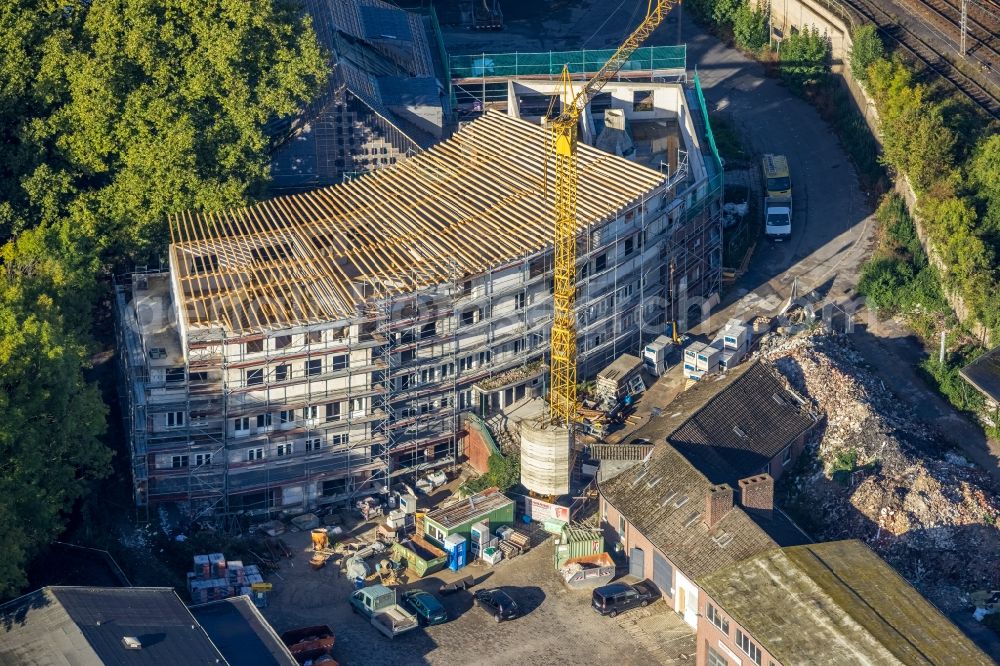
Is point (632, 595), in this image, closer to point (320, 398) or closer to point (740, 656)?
point (740, 656)

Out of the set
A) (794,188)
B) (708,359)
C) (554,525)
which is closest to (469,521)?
(554,525)

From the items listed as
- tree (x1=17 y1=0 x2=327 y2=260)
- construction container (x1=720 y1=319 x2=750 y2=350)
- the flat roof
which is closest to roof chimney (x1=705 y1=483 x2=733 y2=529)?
the flat roof

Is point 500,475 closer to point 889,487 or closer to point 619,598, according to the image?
point 619,598

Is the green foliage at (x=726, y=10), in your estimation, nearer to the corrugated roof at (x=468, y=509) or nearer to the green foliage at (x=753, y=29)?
the green foliage at (x=753, y=29)

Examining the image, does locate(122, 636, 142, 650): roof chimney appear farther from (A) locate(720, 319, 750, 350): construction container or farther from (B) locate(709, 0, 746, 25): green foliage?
(B) locate(709, 0, 746, 25): green foliage

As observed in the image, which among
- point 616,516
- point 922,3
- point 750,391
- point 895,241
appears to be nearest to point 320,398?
point 616,516

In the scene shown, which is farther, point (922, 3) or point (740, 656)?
point (922, 3)
